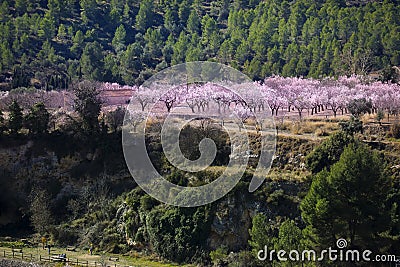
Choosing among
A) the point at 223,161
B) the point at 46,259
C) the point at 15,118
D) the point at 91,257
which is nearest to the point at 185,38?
the point at 15,118

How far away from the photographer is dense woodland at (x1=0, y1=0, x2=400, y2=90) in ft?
227

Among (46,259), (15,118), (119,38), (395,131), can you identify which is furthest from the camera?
(119,38)

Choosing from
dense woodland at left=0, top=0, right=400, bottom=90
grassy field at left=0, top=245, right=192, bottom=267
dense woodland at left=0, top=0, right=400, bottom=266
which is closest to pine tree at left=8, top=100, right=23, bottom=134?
dense woodland at left=0, top=0, right=400, bottom=266

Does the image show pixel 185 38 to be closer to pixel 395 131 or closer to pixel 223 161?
pixel 223 161

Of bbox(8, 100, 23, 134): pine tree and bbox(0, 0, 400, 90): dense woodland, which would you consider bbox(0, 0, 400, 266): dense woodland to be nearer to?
Answer: bbox(8, 100, 23, 134): pine tree

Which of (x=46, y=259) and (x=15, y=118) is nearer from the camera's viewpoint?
(x=46, y=259)

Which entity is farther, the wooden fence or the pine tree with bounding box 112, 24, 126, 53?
the pine tree with bounding box 112, 24, 126, 53

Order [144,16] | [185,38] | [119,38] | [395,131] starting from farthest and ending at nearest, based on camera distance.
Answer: [144,16]
[119,38]
[185,38]
[395,131]

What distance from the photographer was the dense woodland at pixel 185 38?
227 ft

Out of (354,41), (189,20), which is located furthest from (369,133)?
(189,20)

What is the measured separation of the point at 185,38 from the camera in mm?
80750

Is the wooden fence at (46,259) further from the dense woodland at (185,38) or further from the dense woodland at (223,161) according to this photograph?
the dense woodland at (185,38)

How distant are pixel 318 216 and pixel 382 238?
3.59 metres

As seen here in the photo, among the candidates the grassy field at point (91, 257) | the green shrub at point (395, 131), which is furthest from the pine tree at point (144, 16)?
the grassy field at point (91, 257)
